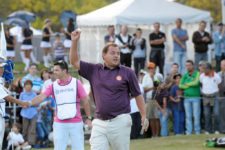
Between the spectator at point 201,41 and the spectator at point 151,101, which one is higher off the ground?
the spectator at point 201,41

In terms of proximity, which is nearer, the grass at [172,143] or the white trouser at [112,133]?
the white trouser at [112,133]

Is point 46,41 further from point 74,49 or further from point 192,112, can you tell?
point 74,49

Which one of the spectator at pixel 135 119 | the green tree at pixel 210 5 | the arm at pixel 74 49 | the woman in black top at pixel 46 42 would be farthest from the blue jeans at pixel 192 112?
the green tree at pixel 210 5

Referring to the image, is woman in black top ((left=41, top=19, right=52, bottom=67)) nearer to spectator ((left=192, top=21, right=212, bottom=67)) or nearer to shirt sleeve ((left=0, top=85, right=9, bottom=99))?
spectator ((left=192, top=21, right=212, bottom=67))

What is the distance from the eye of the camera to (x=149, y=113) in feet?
73.8

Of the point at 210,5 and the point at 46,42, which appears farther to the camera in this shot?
the point at 210,5

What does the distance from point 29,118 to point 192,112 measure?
4.42 metres

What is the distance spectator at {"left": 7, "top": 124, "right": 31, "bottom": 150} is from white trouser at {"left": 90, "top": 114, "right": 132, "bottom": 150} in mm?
8344

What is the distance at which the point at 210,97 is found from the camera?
2256cm

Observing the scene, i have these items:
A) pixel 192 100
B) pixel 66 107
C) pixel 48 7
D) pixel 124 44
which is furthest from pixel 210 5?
pixel 66 107

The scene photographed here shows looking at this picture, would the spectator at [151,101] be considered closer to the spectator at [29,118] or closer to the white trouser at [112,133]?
the spectator at [29,118]

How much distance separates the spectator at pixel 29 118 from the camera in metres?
21.3

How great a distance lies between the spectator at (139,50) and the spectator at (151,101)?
293 centimetres

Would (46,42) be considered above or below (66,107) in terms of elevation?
below
